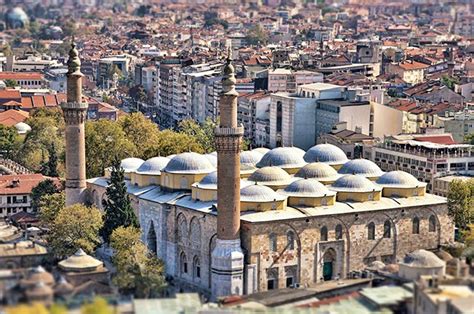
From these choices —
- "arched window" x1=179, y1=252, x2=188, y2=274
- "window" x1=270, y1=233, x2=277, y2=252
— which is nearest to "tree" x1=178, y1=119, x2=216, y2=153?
"arched window" x1=179, y1=252, x2=188, y2=274

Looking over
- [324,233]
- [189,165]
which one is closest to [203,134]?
[189,165]

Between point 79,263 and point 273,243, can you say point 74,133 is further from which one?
point 79,263

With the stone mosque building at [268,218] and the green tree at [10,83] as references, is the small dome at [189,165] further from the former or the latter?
the green tree at [10,83]

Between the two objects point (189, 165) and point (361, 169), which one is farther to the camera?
point (361, 169)

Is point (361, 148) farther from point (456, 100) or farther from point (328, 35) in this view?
point (328, 35)

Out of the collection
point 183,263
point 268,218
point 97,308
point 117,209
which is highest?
point 97,308

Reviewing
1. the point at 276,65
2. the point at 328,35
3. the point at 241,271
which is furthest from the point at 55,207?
the point at 328,35
